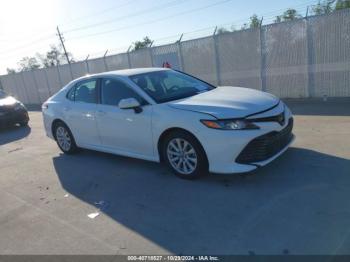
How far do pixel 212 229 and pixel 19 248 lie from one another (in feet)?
6.93

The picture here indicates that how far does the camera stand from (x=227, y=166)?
4.30 metres

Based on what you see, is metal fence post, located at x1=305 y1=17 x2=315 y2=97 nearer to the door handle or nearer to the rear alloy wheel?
the door handle

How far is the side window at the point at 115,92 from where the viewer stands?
17.5ft

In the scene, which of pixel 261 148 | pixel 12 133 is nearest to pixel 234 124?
pixel 261 148

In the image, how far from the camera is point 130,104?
16.3 feet

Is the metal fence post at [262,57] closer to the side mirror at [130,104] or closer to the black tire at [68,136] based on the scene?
the black tire at [68,136]

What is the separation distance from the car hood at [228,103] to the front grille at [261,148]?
0.36 metres

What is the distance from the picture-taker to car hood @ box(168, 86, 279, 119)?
430 cm

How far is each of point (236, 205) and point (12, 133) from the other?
981 centimetres

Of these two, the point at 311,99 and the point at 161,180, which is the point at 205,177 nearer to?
the point at 161,180

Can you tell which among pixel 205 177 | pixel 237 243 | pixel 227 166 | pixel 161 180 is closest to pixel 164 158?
pixel 161 180

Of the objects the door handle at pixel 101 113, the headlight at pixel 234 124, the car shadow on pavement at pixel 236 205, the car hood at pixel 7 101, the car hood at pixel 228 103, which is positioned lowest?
the car shadow on pavement at pixel 236 205

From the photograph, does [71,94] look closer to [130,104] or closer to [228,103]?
[130,104]

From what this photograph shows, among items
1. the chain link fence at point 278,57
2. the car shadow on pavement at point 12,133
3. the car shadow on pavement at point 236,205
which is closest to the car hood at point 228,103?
the car shadow on pavement at point 236,205
